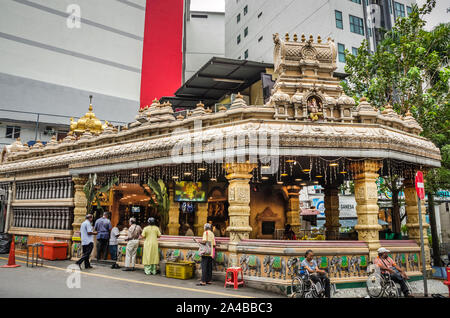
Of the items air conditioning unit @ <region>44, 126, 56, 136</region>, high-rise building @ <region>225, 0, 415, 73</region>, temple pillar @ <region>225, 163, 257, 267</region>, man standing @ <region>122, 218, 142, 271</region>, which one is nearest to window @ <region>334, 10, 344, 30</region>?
high-rise building @ <region>225, 0, 415, 73</region>

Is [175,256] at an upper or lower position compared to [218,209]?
lower

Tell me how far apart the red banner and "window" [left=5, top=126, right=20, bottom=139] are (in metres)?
14.8

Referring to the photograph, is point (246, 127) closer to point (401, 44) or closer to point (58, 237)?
point (58, 237)

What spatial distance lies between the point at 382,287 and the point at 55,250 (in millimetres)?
12960

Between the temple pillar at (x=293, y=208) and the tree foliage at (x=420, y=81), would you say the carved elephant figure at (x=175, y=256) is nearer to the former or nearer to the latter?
the temple pillar at (x=293, y=208)

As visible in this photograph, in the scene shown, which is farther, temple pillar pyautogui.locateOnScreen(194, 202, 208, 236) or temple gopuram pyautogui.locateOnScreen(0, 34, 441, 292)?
temple pillar pyautogui.locateOnScreen(194, 202, 208, 236)

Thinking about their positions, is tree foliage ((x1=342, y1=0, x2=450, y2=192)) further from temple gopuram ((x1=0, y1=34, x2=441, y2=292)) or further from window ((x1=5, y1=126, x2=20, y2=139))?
window ((x1=5, y1=126, x2=20, y2=139))

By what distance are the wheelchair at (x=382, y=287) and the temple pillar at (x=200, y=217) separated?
1128 centimetres

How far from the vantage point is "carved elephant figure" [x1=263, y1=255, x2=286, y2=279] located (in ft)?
31.3

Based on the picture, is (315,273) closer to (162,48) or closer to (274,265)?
(274,265)

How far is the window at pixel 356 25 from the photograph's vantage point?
105 feet

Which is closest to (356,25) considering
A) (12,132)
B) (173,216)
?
(173,216)

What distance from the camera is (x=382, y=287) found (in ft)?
27.9

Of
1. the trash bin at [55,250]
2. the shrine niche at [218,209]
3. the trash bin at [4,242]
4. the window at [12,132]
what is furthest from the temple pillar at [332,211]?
the window at [12,132]
